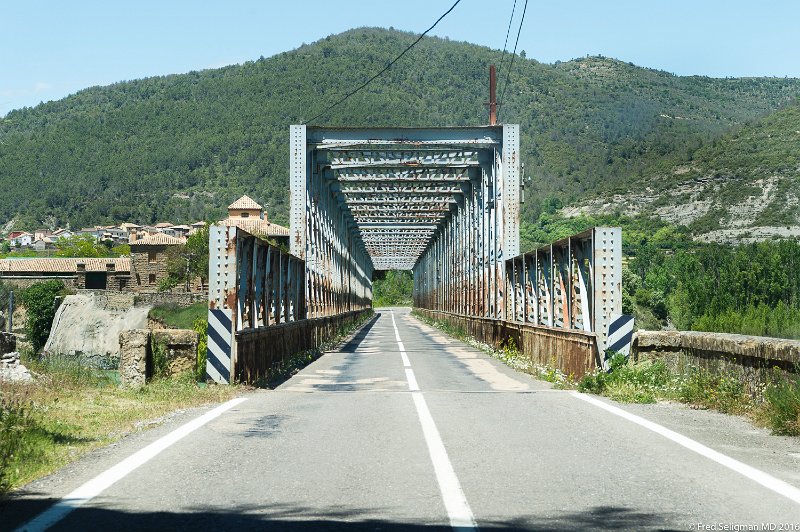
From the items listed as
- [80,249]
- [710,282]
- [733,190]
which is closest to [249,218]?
[80,249]

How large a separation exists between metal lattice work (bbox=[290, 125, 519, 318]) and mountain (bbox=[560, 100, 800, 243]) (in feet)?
233

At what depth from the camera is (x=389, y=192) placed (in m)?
42.6

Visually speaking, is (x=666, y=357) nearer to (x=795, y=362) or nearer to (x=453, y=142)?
(x=795, y=362)

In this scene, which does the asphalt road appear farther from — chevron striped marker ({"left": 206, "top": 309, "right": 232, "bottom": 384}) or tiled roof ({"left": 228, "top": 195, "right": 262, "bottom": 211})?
tiled roof ({"left": 228, "top": 195, "right": 262, "bottom": 211})

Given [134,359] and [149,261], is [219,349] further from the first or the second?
[149,261]

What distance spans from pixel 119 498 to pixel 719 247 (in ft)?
338

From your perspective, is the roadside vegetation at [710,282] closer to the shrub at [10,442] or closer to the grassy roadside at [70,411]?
the grassy roadside at [70,411]

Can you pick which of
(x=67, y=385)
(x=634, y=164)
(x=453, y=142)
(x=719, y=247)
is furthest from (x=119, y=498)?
(x=634, y=164)

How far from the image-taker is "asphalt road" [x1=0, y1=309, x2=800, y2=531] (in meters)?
5.43

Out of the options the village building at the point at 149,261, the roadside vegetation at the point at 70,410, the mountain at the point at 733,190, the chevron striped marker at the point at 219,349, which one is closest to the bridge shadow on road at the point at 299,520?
the roadside vegetation at the point at 70,410

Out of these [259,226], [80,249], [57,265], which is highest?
[259,226]

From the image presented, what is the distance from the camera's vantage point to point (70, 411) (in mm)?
10742

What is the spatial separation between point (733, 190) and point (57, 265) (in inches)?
3504

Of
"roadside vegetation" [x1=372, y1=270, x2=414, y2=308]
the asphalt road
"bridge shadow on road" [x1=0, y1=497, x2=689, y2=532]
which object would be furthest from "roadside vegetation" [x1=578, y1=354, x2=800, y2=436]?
"roadside vegetation" [x1=372, y1=270, x2=414, y2=308]
